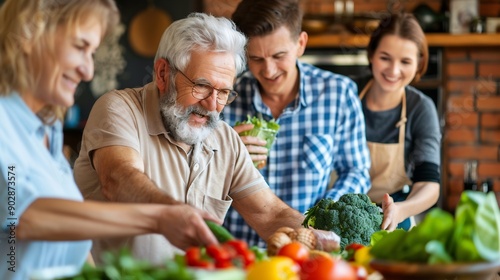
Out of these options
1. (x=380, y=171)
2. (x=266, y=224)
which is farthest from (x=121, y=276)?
(x=380, y=171)

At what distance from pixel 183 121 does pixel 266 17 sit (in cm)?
85

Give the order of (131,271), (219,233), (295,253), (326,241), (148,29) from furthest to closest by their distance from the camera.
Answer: (148,29)
(326,241)
(219,233)
(295,253)
(131,271)

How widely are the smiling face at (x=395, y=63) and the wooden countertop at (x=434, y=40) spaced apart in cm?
284

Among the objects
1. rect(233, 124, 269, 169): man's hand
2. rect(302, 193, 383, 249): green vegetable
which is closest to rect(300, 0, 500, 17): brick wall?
rect(233, 124, 269, 169): man's hand

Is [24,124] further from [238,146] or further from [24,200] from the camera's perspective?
[238,146]

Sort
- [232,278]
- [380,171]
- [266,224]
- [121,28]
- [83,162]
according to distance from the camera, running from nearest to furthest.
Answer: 1. [232,278]
2. [83,162]
3. [266,224]
4. [380,171]
5. [121,28]

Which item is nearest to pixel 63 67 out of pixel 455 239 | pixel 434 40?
pixel 455 239

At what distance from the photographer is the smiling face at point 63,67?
188 cm

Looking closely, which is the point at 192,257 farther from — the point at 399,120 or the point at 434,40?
the point at 434,40

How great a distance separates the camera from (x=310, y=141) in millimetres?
3645

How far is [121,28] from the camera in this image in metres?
7.81

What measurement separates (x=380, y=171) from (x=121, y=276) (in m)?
2.50

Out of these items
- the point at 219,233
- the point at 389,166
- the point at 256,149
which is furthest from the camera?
the point at 389,166

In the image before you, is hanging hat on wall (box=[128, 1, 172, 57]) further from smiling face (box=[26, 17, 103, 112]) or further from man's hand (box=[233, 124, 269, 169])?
smiling face (box=[26, 17, 103, 112])
